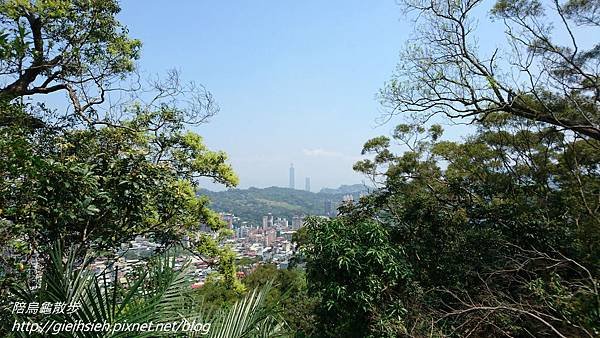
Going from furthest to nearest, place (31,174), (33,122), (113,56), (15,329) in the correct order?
(113,56) → (33,122) → (31,174) → (15,329)

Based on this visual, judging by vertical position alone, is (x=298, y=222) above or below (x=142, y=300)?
below

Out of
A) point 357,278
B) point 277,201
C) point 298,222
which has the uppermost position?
point 298,222

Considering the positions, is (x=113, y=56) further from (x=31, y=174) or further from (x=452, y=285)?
(x=452, y=285)

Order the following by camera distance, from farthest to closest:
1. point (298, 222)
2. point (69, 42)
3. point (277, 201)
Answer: point (277, 201), point (298, 222), point (69, 42)

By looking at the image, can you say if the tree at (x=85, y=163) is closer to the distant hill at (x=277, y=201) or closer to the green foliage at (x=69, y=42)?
the green foliage at (x=69, y=42)

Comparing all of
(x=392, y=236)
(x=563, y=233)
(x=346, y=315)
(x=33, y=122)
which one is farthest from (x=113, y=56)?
(x=563, y=233)

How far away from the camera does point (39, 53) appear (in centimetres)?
404

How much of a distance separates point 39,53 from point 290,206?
3856 cm

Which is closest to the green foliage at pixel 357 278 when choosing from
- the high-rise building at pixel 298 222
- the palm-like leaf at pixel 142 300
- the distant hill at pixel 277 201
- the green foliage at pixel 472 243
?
the green foliage at pixel 472 243

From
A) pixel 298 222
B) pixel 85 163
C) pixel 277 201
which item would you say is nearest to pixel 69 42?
pixel 85 163

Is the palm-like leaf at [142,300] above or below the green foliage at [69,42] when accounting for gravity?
below

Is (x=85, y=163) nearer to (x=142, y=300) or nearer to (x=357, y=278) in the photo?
(x=142, y=300)

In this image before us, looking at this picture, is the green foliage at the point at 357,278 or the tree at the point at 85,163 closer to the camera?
the tree at the point at 85,163

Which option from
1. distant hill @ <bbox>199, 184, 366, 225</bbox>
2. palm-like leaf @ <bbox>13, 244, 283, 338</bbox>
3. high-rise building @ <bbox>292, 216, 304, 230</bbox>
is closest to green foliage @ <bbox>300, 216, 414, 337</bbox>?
high-rise building @ <bbox>292, 216, 304, 230</bbox>
